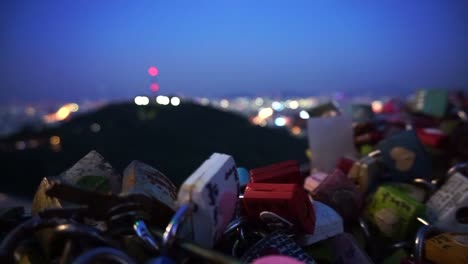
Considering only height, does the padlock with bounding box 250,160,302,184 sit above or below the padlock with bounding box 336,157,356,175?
above

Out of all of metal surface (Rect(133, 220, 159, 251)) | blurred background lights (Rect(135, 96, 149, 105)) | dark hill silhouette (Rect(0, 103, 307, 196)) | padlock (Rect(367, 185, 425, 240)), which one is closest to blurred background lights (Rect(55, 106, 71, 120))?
dark hill silhouette (Rect(0, 103, 307, 196))

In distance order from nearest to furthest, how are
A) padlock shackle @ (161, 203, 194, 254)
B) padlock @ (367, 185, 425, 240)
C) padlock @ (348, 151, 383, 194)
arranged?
padlock shackle @ (161, 203, 194, 254)
padlock @ (367, 185, 425, 240)
padlock @ (348, 151, 383, 194)

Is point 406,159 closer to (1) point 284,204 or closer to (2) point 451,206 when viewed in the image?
(2) point 451,206

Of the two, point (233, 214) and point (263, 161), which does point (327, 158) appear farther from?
point (233, 214)

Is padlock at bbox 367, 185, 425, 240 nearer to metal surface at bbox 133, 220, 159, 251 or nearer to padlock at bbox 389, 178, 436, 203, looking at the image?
padlock at bbox 389, 178, 436, 203

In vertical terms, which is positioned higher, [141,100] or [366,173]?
[141,100]

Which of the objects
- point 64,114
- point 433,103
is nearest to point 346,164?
point 433,103

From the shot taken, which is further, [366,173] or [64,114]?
[64,114]

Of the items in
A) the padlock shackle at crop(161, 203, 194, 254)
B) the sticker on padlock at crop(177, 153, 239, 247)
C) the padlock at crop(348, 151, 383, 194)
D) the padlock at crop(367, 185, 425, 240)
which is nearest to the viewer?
the padlock shackle at crop(161, 203, 194, 254)
